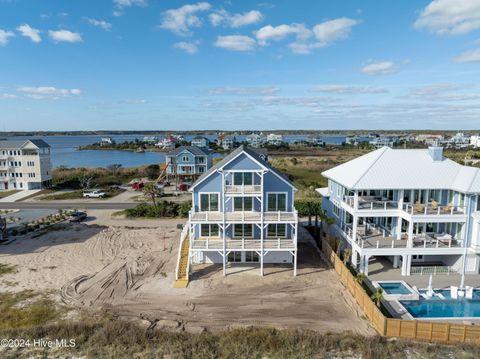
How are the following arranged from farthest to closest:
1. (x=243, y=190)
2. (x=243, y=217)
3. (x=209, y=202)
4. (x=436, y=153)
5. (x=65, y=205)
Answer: (x=65, y=205) → (x=436, y=153) → (x=209, y=202) → (x=243, y=190) → (x=243, y=217)

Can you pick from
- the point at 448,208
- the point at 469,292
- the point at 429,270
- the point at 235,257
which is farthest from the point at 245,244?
the point at 448,208

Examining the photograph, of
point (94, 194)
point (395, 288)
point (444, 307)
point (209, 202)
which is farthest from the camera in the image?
point (94, 194)

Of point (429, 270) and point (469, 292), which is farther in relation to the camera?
point (429, 270)

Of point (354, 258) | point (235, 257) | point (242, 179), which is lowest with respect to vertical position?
point (235, 257)

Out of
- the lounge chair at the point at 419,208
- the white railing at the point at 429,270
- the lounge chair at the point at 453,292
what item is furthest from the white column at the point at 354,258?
the lounge chair at the point at 453,292

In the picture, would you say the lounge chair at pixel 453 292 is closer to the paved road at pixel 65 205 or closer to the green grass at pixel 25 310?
the green grass at pixel 25 310

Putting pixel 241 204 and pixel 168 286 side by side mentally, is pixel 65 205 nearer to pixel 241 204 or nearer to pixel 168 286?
pixel 168 286

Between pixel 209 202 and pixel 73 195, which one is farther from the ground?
pixel 209 202

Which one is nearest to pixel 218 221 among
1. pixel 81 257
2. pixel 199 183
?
pixel 199 183
